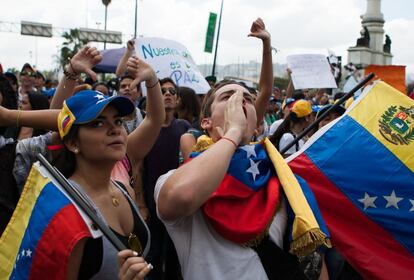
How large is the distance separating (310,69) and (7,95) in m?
5.15

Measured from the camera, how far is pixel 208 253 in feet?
6.57

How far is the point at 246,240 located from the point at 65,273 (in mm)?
680

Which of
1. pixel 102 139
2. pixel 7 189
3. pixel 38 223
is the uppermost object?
pixel 102 139

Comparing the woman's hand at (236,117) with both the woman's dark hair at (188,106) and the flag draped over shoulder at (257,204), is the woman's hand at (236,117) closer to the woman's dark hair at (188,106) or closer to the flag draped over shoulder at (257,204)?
the flag draped over shoulder at (257,204)

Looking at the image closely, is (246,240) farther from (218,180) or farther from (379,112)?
(379,112)

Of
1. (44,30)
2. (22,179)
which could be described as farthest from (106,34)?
(22,179)

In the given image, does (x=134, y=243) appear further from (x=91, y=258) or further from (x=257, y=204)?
(x=257, y=204)

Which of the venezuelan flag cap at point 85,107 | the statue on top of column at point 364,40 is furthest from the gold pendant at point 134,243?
the statue on top of column at point 364,40

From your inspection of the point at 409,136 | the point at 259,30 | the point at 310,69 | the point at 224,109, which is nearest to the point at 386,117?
the point at 409,136

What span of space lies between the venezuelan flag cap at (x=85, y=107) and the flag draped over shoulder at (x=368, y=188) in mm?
1056

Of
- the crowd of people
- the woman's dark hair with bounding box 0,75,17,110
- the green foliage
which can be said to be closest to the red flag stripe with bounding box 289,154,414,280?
the crowd of people

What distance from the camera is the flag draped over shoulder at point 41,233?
1789mm

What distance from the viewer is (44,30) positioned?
147 ft

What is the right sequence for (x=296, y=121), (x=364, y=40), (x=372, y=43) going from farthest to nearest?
1. (x=372, y=43)
2. (x=364, y=40)
3. (x=296, y=121)
